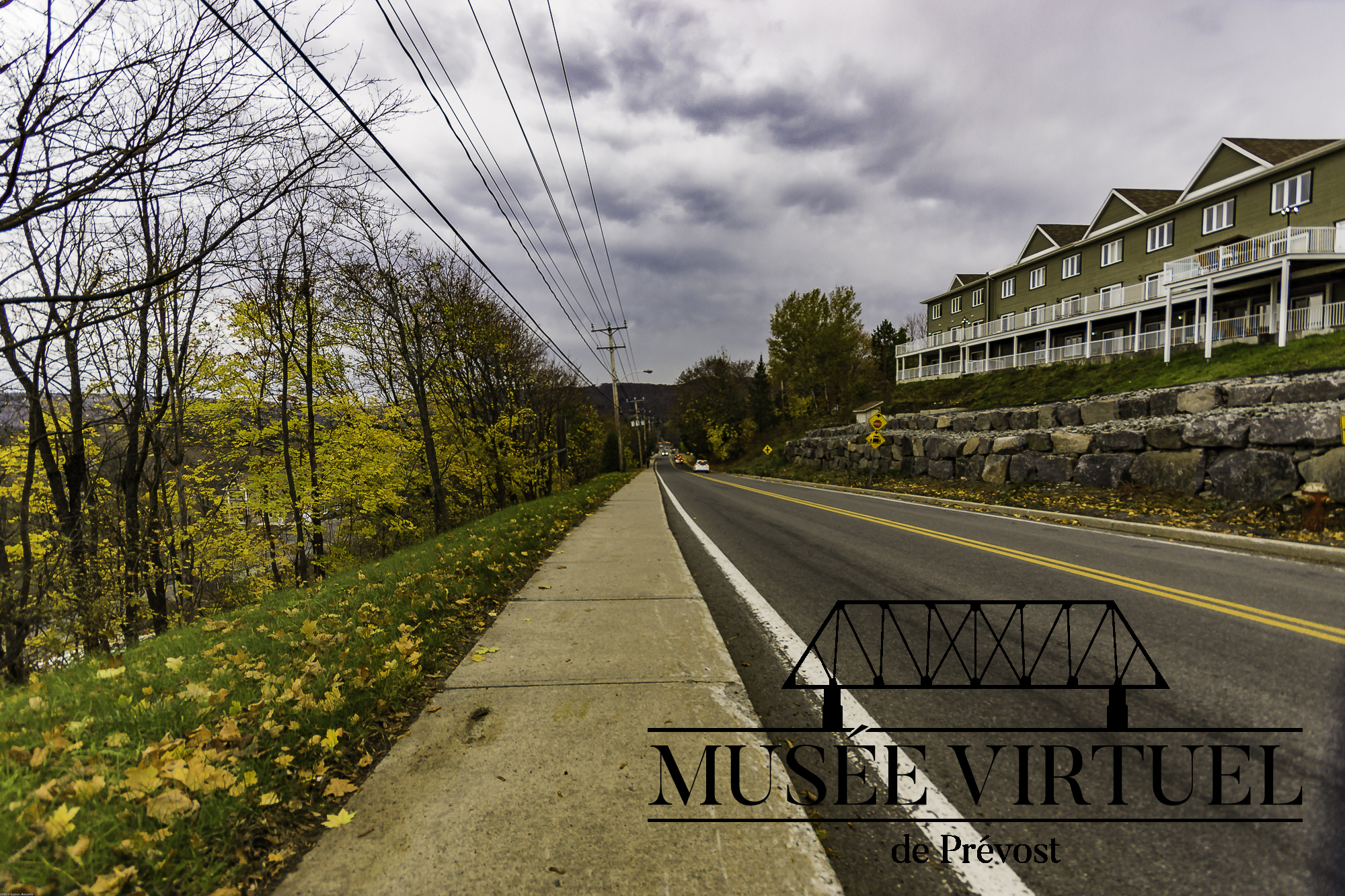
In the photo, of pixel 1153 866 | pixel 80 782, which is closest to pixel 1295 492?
pixel 1153 866

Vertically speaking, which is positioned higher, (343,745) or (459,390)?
(459,390)

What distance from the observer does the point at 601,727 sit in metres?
3.10

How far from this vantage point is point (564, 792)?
2.53m

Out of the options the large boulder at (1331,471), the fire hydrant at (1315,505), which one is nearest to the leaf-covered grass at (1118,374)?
the large boulder at (1331,471)

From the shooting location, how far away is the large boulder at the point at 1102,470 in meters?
12.6

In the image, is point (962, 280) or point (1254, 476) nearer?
point (1254, 476)

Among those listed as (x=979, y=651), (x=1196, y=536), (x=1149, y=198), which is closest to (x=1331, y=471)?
(x=1196, y=536)

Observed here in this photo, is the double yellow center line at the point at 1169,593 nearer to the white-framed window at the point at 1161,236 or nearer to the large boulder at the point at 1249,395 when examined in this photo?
the large boulder at the point at 1249,395

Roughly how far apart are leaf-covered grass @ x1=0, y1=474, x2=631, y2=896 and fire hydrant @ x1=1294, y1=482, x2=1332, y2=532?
38.4ft

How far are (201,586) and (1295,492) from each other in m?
24.8

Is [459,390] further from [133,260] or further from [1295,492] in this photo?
[1295,492]

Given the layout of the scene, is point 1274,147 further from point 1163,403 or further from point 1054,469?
point 1054,469

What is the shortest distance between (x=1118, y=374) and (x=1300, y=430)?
→ 650 inches

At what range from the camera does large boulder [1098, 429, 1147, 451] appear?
1249 centimetres
